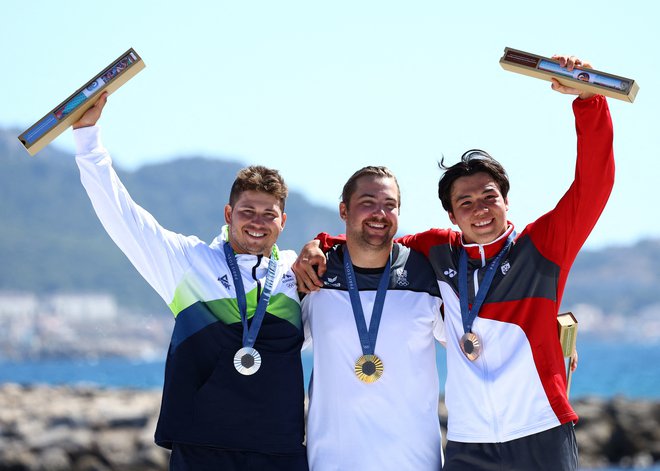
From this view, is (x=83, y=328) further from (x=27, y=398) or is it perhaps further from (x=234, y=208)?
(x=234, y=208)

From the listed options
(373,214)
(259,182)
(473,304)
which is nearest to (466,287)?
(473,304)

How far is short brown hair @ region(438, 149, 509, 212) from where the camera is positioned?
19.7 ft

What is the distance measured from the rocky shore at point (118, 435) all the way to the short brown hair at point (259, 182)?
1256cm

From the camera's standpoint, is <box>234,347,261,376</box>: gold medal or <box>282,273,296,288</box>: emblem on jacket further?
<box>282,273,296,288</box>: emblem on jacket

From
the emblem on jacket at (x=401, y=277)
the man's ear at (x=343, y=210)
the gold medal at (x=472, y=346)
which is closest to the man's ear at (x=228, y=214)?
the man's ear at (x=343, y=210)

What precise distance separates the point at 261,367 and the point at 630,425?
60.3 feet

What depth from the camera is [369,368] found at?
5.76 metres

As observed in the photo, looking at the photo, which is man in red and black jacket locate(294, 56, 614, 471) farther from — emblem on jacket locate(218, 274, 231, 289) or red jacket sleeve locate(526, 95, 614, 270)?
emblem on jacket locate(218, 274, 231, 289)

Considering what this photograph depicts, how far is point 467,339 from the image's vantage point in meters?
5.68

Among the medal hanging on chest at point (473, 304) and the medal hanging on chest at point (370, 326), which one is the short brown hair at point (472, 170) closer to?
the medal hanging on chest at point (473, 304)

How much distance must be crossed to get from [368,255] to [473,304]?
75cm

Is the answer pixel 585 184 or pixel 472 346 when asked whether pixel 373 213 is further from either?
pixel 585 184

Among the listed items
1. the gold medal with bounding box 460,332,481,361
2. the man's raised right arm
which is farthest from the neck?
the man's raised right arm

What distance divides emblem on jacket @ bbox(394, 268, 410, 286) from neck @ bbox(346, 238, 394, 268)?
0.11 m
